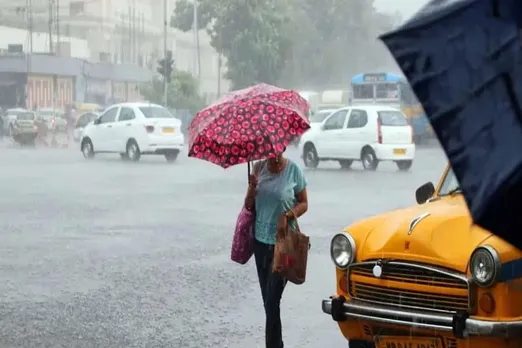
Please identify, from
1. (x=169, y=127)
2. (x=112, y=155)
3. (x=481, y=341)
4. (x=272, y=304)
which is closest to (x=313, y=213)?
(x=272, y=304)

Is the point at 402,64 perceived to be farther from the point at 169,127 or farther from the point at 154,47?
the point at 154,47

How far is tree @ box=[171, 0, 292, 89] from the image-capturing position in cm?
6938

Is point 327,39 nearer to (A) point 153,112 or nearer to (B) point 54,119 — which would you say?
(B) point 54,119

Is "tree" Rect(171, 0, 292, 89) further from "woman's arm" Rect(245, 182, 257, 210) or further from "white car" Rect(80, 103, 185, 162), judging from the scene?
"woman's arm" Rect(245, 182, 257, 210)

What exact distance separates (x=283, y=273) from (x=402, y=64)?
3963 millimetres

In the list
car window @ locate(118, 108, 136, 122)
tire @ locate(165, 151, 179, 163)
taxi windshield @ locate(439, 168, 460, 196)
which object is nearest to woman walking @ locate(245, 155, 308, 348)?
taxi windshield @ locate(439, 168, 460, 196)

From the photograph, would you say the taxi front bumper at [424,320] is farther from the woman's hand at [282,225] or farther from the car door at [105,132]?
the car door at [105,132]

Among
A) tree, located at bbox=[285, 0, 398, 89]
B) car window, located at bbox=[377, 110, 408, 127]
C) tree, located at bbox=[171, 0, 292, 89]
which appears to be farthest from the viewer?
tree, located at bbox=[285, 0, 398, 89]

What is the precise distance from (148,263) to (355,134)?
1614 centimetres

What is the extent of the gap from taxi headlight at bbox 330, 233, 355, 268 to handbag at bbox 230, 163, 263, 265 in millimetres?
709

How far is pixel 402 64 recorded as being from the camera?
2875mm

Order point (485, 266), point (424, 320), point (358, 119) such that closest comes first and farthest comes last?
point (485, 266)
point (424, 320)
point (358, 119)

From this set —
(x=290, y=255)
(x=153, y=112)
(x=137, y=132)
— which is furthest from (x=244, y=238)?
(x=153, y=112)

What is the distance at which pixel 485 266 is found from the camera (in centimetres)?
564
